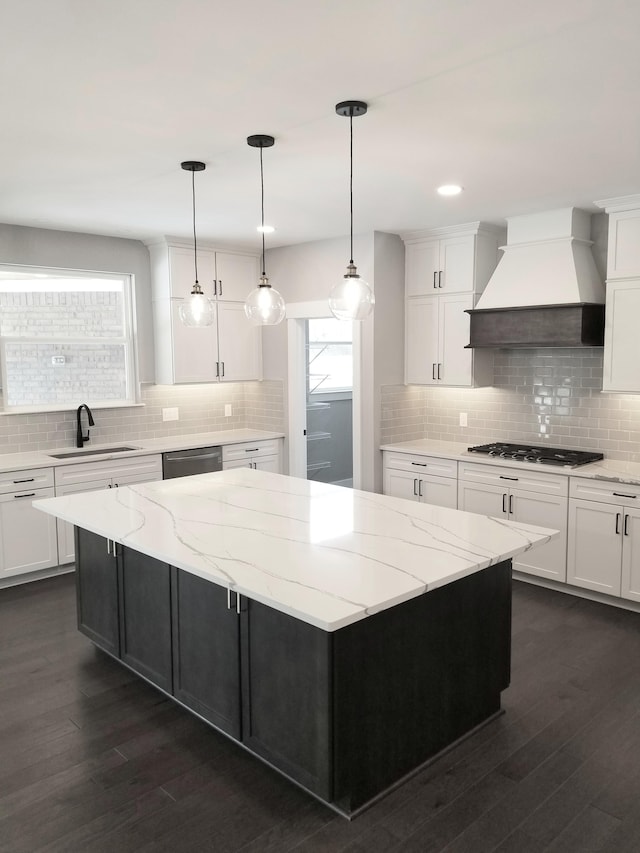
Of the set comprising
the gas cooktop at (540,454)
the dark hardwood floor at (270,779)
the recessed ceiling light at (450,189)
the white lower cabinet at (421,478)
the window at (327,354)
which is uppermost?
the recessed ceiling light at (450,189)

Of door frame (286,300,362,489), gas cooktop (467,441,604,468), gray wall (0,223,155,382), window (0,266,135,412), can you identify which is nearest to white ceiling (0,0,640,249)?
gray wall (0,223,155,382)

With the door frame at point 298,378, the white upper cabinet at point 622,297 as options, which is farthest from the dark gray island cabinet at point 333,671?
the door frame at point 298,378

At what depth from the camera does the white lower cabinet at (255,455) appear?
6.05 metres

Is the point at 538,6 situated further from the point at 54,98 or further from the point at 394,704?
the point at 394,704

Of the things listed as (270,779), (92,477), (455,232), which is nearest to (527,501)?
(455,232)

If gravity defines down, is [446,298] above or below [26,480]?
above

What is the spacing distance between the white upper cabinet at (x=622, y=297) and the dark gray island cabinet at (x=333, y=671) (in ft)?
6.92

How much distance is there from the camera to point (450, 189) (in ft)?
13.5

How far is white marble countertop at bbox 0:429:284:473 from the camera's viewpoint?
4922mm

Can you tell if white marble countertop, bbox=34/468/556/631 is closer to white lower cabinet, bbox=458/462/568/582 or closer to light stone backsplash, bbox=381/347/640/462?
white lower cabinet, bbox=458/462/568/582

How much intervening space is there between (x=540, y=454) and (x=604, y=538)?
2.69ft

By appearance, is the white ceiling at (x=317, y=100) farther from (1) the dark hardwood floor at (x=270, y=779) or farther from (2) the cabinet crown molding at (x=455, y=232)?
(1) the dark hardwood floor at (x=270, y=779)

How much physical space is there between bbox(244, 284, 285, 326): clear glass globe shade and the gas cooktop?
2.47 meters

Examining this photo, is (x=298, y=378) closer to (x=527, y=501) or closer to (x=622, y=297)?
(x=527, y=501)
